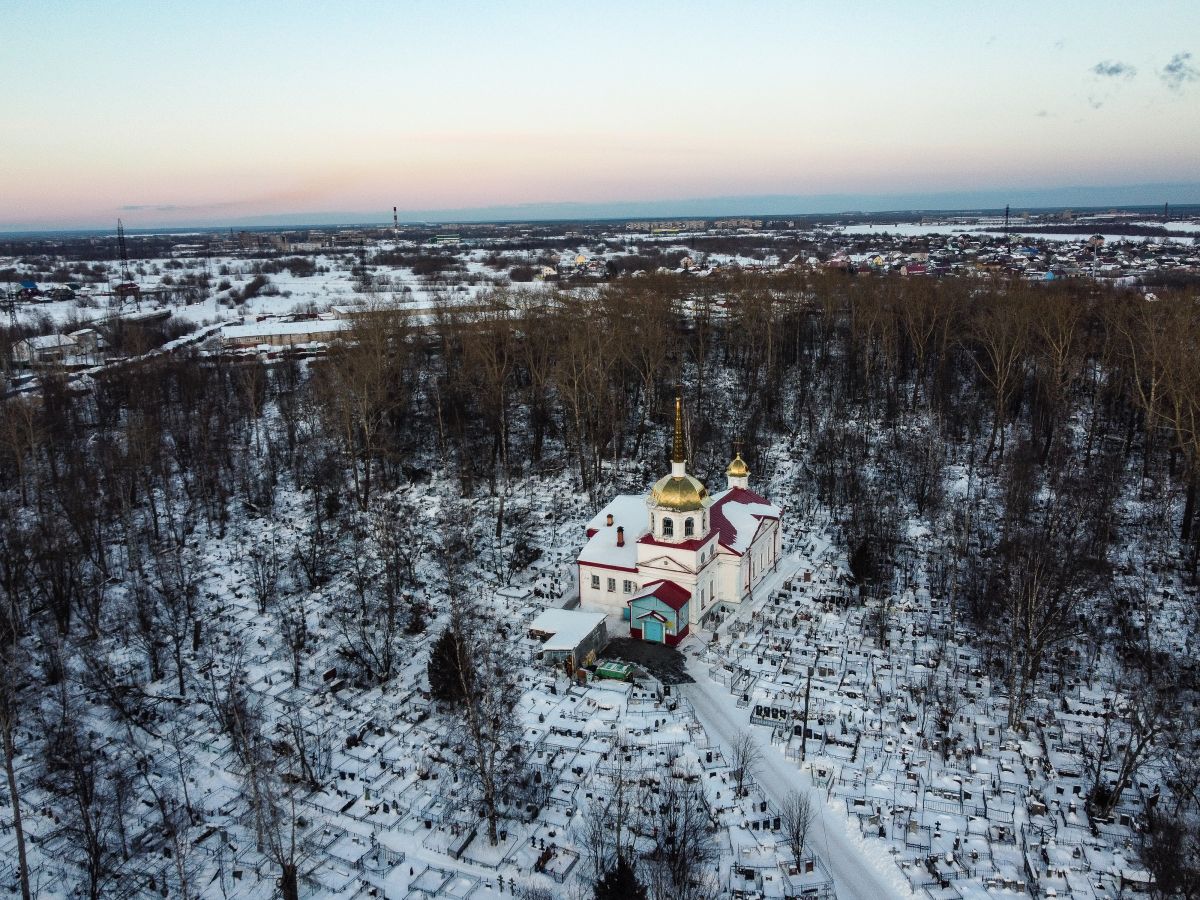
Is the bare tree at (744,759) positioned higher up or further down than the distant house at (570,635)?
further down

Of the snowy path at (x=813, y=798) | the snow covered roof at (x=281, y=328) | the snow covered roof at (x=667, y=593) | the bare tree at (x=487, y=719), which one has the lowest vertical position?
the snowy path at (x=813, y=798)

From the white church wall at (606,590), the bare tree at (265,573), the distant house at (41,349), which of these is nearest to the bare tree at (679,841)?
the white church wall at (606,590)

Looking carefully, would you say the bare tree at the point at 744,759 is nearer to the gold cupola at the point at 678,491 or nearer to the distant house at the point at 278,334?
the gold cupola at the point at 678,491

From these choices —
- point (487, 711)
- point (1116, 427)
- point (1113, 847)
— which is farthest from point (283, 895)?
point (1116, 427)

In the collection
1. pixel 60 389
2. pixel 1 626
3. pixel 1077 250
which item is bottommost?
pixel 1 626

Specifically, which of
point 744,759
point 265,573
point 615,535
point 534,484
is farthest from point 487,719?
point 534,484

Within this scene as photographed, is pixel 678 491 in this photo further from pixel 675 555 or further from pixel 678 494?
pixel 675 555

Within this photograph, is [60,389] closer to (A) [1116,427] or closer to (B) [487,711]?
(B) [487,711]
